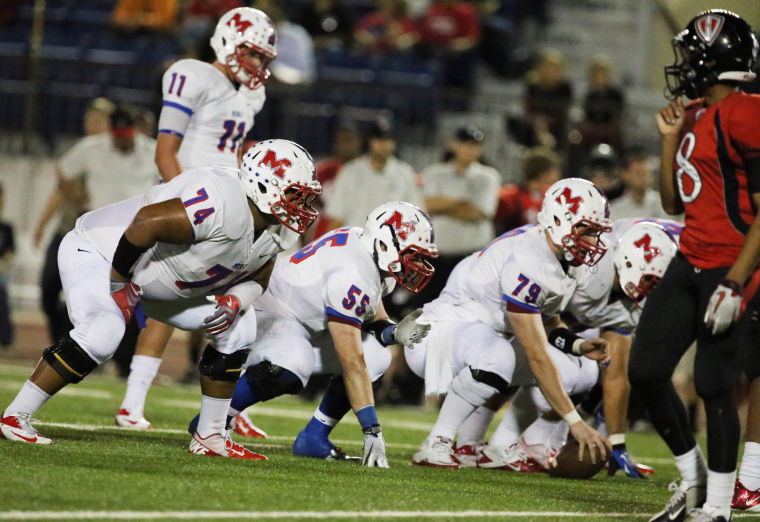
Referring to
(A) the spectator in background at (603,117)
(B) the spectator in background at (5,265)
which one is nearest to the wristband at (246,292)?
(B) the spectator in background at (5,265)

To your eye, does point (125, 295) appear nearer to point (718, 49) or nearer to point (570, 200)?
point (570, 200)

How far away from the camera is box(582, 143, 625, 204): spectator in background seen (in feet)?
29.8

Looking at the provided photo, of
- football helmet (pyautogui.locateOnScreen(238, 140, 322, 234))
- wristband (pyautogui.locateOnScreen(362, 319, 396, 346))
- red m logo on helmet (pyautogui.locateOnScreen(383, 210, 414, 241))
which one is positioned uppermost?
football helmet (pyautogui.locateOnScreen(238, 140, 322, 234))

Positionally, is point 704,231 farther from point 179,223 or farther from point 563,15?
point 563,15

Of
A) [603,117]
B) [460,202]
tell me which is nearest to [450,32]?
[603,117]

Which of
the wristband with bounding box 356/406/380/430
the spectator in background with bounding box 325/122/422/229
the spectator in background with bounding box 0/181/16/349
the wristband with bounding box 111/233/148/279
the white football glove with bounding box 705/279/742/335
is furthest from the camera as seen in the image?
the spectator in background with bounding box 0/181/16/349

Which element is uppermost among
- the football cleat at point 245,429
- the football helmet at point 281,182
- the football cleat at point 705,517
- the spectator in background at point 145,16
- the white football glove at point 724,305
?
the spectator in background at point 145,16

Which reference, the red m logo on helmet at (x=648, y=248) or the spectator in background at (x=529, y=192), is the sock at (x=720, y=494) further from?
the spectator in background at (x=529, y=192)

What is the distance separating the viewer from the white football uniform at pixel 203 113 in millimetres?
6684

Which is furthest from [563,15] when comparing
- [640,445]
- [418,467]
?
[418,467]

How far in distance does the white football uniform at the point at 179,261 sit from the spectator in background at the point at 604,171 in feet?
13.5

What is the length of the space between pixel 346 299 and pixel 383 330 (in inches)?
21.7

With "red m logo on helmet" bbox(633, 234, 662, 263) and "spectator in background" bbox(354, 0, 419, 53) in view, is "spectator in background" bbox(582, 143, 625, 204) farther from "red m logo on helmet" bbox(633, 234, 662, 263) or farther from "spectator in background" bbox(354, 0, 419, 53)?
"spectator in background" bbox(354, 0, 419, 53)

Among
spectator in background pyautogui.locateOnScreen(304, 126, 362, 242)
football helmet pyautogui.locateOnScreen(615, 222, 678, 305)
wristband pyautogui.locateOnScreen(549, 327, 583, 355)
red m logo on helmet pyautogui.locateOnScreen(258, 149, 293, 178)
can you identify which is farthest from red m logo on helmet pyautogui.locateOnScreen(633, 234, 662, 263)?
spectator in background pyautogui.locateOnScreen(304, 126, 362, 242)
